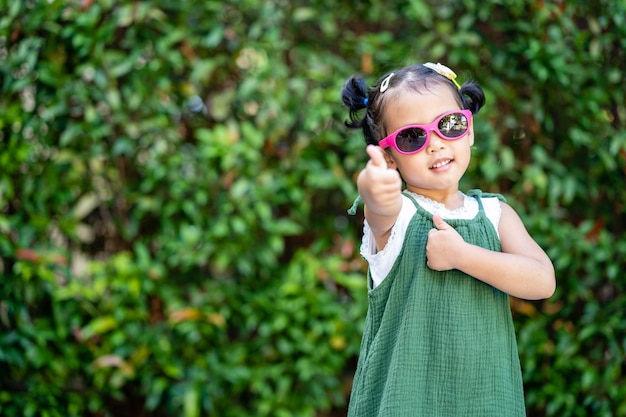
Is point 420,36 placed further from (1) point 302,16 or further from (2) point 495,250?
(2) point 495,250

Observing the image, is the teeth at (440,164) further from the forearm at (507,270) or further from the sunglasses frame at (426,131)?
the forearm at (507,270)

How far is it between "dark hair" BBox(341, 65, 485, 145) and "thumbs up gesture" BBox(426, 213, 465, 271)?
249mm

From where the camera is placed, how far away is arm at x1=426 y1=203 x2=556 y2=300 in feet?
5.53

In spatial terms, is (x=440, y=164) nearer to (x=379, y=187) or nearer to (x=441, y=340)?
(x=379, y=187)

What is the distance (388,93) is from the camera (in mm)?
1783

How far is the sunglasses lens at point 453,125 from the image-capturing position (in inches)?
67.9

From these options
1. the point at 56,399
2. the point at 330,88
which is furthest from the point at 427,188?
the point at 56,399

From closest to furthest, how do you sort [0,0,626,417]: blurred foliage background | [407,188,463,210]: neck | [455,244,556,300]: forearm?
1. [455,244,556,300]: forearm
2. [407,188,463,210]: neck
3. [0,0,626,417]: blurred foliage background

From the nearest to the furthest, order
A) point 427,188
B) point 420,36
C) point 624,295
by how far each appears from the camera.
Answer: point 427,188 < point 624,295 < point 420,36

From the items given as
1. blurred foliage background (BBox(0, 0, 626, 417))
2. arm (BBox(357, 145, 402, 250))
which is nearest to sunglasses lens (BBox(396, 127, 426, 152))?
arm (BBox(357, 145, 402, 250))

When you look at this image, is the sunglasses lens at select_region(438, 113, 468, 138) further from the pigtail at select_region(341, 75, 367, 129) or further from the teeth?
the pigtail at select_region(341, 75, 367, 129)

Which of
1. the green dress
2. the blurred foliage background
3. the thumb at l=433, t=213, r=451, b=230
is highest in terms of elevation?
the thumb at l=433, t=213, r=451, b=230

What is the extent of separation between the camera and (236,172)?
337 centimetres

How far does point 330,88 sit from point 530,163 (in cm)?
95
